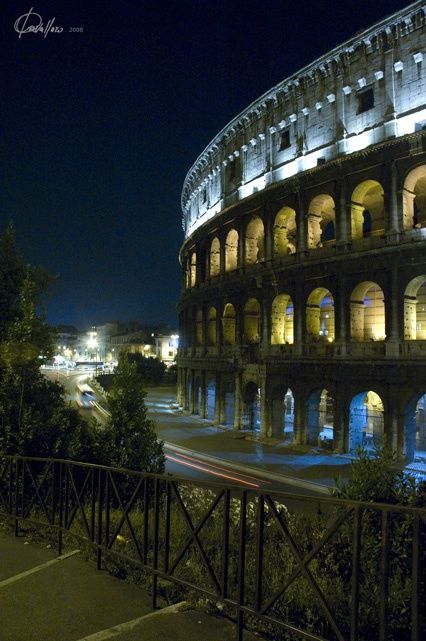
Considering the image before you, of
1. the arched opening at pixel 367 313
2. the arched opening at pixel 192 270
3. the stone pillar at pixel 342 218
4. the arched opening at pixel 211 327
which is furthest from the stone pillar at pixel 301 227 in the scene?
the arched opening at pixel 192 270

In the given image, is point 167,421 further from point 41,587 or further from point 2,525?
point 41,587

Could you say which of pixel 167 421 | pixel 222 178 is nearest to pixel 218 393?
pixel 167 421

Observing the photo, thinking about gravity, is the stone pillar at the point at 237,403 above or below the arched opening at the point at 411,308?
below

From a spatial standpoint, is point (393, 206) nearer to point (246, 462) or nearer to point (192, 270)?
point (246, 462)

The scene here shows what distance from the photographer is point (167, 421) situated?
36.6m

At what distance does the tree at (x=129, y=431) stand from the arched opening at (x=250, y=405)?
19025 millimetres

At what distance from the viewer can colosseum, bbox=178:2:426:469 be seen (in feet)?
76.1

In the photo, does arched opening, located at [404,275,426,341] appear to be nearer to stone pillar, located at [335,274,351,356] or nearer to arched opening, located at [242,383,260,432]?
stone pillar, located at [335,274,351,356]

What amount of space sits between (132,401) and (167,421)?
2431 centimetres

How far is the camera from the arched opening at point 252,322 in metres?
32.9

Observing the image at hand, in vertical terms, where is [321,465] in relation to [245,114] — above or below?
below

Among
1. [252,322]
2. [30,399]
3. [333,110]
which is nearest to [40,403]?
[30,399]

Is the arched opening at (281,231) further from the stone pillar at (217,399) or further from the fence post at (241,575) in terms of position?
the fence post at (241,575)

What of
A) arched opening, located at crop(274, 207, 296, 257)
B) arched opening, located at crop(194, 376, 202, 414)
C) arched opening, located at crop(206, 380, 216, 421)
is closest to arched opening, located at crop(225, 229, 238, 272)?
arched opening, located at crop(274, 207, 296, 257)
